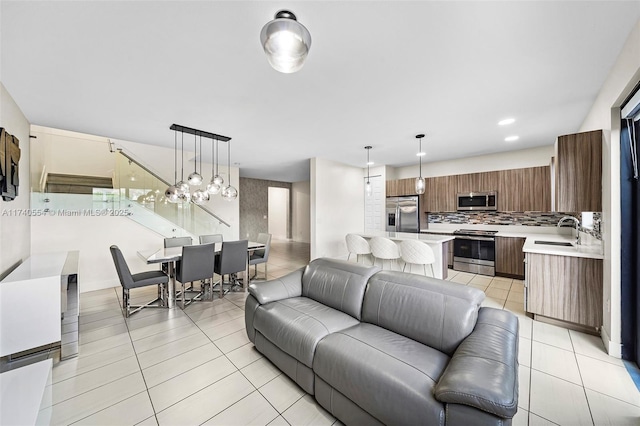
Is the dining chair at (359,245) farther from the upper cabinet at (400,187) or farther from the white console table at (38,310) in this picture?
the white console table at (38,310)

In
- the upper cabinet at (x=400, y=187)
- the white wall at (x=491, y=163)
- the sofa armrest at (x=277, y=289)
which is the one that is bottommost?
the sofa armrest at (x=277, y=289)

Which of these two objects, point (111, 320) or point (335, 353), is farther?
point (111, 320)

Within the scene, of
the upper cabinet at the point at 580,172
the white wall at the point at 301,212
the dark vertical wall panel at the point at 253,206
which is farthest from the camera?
the white wall at the point at 301,212

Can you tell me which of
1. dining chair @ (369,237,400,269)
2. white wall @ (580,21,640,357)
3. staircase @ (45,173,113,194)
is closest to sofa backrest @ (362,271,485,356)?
white wall @ (580,21,640,357)

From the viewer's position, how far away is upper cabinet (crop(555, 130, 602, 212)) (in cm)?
254

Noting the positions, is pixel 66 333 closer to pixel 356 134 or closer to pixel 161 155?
pixel 161 155

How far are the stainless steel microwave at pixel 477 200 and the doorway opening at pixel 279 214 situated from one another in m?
7.35

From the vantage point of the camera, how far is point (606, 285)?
243 cm

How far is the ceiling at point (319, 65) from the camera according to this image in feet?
5.08

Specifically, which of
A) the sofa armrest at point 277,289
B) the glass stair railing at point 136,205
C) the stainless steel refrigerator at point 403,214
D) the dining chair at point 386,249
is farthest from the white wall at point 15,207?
the stainless steel refrigerator at point 403,214

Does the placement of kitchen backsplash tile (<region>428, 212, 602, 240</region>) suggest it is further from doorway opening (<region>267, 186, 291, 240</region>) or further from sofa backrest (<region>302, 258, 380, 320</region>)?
doorway opening (<region>267, 186, 291, 240</region>)

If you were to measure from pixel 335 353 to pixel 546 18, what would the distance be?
263 centimetres

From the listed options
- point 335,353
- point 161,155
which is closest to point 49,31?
point 335,353

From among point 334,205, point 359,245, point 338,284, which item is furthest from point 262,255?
point 338,284
